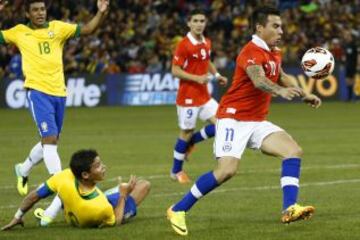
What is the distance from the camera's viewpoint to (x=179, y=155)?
1647cm

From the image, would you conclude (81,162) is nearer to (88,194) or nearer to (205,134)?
(88,194)

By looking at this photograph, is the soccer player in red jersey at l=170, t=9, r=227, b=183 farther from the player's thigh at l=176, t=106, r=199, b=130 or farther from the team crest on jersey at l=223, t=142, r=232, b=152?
the team crest on jersey at l=223, t=142, r=232, b=152

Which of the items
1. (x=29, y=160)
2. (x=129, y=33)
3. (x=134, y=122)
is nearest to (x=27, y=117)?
(x=134, y=122)

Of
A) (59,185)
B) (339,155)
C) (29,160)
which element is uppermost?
(59,185)

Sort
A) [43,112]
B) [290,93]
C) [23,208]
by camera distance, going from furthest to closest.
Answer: [43,112] → [23,208] → [290,93]

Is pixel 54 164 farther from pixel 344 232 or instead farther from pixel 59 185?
pixel 344 232

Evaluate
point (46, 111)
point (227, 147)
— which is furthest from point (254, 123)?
point (46, 111)

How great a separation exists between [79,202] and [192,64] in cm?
658

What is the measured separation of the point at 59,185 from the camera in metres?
10.8

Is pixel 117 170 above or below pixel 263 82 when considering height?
below

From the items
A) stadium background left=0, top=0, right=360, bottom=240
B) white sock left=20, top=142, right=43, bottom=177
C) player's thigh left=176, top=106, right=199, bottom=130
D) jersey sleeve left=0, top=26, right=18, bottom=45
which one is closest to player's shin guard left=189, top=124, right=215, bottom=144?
player's thigh left=176, top=106, right=199, bottom=130

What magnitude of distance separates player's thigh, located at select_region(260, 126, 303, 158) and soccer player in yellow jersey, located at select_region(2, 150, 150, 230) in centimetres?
146

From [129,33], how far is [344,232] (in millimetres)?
30045

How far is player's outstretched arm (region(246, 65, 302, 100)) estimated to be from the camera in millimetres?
10461
